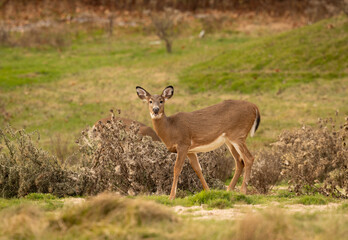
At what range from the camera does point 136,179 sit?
11.4 m

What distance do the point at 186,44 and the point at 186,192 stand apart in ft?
86.8

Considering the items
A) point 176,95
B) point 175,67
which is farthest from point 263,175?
point 175,67

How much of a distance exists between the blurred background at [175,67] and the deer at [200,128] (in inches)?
271

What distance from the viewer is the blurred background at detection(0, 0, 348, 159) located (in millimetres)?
22078

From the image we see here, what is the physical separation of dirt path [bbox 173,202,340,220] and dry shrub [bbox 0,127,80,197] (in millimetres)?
3654

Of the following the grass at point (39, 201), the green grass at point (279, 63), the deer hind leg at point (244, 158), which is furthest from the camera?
the green grass at point (279, 63)

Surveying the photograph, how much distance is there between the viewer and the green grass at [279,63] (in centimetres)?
2630

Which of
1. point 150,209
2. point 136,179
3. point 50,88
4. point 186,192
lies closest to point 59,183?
point 136,179

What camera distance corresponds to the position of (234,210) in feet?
27.7

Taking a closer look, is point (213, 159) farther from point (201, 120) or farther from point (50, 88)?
point (50, 88)

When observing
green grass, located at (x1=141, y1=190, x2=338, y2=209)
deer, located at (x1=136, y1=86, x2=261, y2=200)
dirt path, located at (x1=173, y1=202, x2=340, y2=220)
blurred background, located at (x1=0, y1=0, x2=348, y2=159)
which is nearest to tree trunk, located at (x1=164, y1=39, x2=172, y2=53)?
blurred background, located at (x1=0, y1=0, x2=348, y2=159)

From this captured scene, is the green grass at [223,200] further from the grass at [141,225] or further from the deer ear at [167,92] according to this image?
the deer ear at [167,92]

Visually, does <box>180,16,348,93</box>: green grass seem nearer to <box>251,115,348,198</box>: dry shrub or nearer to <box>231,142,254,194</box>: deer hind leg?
<box>251,115,348,198</box>: dry shrub

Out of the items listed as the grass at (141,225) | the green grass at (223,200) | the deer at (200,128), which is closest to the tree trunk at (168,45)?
the deer at (200,128)
